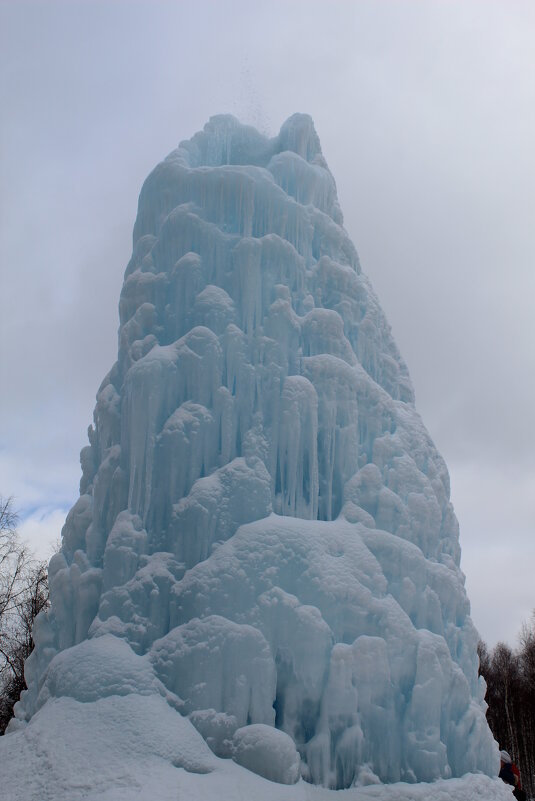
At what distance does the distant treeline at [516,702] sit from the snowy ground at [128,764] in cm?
2112

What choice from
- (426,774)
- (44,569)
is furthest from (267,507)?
(44,569)

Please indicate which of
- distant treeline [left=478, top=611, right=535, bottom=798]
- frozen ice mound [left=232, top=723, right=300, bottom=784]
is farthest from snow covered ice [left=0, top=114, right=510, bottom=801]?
distant treeline [left=478, top=611, right=535, bottom=798]

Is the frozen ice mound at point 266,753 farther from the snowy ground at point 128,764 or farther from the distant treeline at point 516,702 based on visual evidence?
the distant treeline at point 516,702

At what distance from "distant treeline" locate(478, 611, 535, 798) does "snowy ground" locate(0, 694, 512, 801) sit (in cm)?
2112

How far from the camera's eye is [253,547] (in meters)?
9.22

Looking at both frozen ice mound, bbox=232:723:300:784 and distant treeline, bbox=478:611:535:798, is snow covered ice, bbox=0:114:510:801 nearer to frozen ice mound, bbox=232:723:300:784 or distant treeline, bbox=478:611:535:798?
frozen ice mound, bbox=232:723:300:784

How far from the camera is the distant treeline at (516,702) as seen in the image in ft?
89.8

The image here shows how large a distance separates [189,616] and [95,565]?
6.87 feet

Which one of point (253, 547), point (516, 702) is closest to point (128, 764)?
point (253, 547)

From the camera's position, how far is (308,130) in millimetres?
13508

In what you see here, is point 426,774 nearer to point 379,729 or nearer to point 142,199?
point 379,729

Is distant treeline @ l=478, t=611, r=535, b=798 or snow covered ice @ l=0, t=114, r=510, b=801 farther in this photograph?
distant treeline @ l=478, t=611, r=535, b=798

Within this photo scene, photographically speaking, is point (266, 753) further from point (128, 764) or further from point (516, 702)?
point (516, 702)

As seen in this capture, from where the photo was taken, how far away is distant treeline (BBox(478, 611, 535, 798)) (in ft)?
89.8
